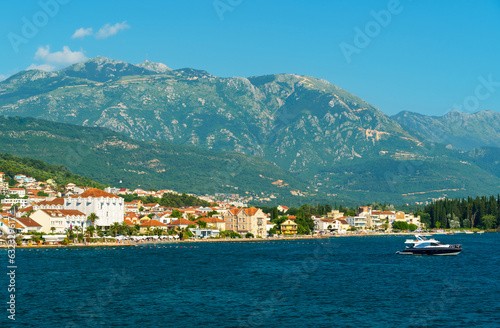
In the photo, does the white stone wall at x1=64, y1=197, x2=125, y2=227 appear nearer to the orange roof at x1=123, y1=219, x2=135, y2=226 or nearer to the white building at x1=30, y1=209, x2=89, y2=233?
the orange roof at x1=123, y1=219, x2=135, y2=226

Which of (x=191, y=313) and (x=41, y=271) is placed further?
(x=41, y=271)

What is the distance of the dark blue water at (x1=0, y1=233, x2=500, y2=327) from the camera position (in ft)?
173

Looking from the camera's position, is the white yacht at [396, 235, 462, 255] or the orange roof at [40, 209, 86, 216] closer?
the white yacht at [396, 235, 462, 255]

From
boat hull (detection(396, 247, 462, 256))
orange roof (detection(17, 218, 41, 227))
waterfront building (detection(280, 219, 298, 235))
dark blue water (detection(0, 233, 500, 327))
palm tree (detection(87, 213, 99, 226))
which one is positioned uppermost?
palm tree (detection(87, 213, 99, 226))

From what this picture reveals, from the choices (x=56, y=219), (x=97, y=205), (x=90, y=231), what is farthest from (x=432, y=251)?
(x=97, y=205)

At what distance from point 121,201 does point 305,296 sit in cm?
12403

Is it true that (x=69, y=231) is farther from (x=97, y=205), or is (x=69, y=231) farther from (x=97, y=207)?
(x=97, y=205)

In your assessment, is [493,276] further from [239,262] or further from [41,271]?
[41,271]

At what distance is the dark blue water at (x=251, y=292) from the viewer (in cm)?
5278

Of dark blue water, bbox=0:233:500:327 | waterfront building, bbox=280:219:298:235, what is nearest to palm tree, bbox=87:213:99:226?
dark blue water, bbox=0:233:500:327

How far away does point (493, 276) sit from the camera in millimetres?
83562

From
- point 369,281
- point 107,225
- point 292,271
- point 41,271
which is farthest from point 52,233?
point 369,281

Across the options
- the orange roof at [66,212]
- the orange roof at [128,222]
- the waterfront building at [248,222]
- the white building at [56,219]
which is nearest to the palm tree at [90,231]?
the white building at [56,219]

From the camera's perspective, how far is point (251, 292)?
6750 cm
